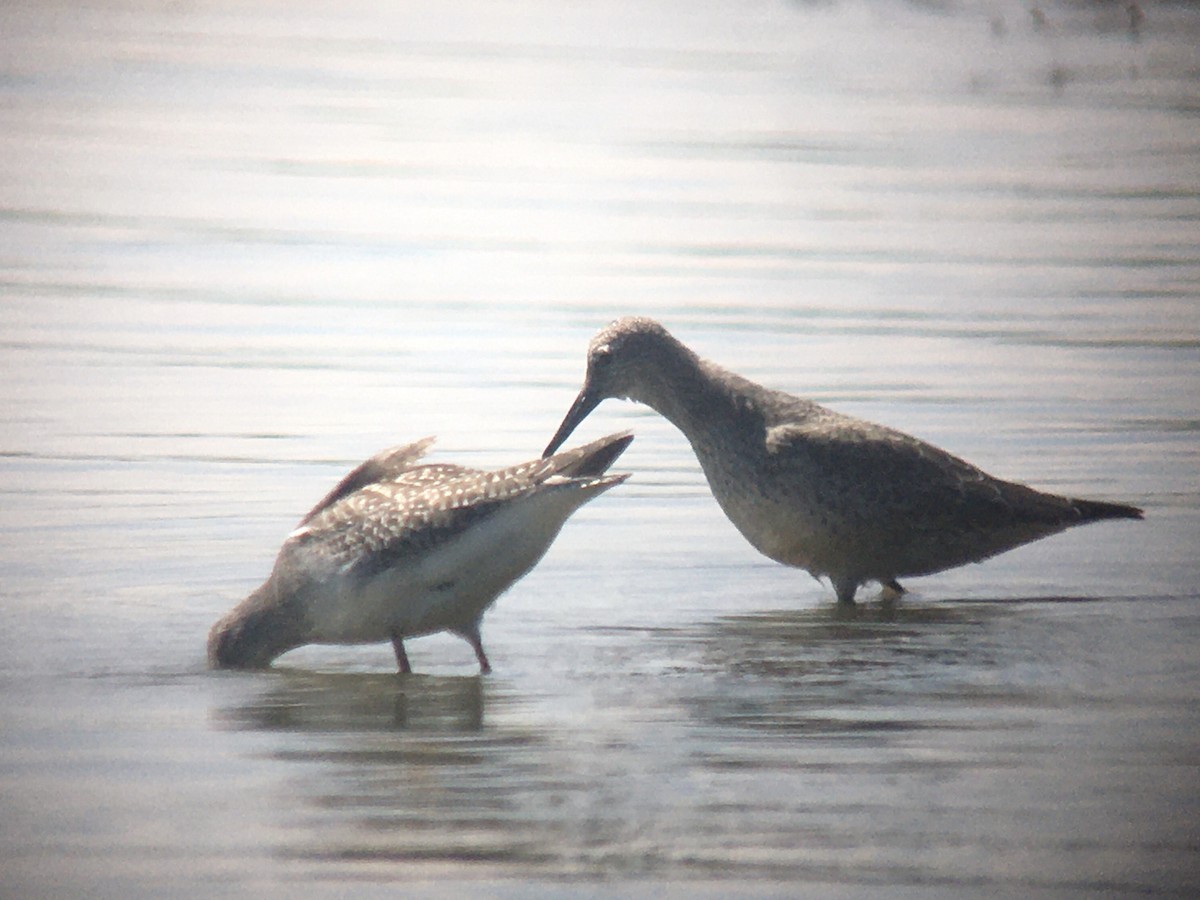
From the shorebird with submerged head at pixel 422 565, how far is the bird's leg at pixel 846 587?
4.34ft

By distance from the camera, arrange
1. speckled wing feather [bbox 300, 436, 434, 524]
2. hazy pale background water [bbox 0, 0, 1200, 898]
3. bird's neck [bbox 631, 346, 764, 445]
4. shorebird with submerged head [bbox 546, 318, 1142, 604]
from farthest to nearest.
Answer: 1. bird's neck [bbox 631, 346, 764, 445]
2. shorebird with submerged head [bbox 546, 318, 1142, 604]
3. speckled wing feather [bbox 300, 436, 434, 524]
4. hazy pale background water [bbox 0, 0, 1200, 898]

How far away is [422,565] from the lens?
279 inches

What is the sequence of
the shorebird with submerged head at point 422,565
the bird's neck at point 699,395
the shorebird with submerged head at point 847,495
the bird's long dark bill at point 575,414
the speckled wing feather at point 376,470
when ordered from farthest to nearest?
1. the bird's long dark bill at point 575,414
2. the bird's neck at point 699,395
3. the shorebird with submerged head at point 847,495
4. the speckled wing feather at point 376,470
5. the shorebird with submerged head at point 422,565

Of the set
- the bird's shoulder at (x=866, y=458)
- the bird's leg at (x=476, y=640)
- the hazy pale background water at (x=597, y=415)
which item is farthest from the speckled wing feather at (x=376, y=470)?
the bird's shoulder at (x=866, y=458)

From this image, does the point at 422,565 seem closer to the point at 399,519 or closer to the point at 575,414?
the point at 399,519

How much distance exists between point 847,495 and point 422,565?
1817 millimetres

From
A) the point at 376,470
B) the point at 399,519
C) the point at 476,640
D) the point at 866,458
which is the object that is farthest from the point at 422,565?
the point at 866,458

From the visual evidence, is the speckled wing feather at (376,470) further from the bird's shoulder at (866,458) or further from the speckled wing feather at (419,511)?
the bird's shoulder at (866,458)

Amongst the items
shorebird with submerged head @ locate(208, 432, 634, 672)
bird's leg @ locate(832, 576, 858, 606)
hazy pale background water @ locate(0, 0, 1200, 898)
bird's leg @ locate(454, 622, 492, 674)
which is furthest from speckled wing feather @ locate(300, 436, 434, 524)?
bird's leg @ locate(832, 576, 858, 606)

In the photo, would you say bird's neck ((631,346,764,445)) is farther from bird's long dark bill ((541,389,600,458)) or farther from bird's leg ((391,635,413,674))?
bird's leg ((391,635,413,674))

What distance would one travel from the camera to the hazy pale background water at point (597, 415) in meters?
5.66

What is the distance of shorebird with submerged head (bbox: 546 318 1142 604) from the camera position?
803 centimetres

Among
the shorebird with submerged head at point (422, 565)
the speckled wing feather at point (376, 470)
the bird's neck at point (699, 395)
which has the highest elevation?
the bird's neck at point (699, 395)

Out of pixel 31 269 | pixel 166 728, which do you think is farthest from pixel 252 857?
pixel 31 269
